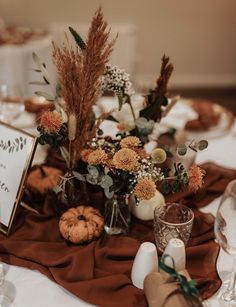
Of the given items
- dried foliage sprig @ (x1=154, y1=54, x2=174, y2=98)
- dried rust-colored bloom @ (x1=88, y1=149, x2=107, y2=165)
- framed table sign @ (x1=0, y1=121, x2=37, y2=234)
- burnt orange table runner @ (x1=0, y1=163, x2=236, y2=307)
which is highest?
dried foliage sprig @ (x1=154, y1=54, x2=174, y2=98)

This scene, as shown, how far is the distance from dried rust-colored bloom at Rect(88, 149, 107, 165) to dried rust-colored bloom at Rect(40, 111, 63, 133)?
0.11 metres

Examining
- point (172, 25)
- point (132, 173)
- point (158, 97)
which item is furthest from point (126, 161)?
point (172, 25)

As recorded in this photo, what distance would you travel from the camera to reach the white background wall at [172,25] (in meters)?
3.71

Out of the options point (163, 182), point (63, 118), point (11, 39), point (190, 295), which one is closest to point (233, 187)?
point (163, 182)

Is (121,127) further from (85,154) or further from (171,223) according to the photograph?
(171,223)

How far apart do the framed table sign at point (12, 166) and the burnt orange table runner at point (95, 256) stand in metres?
0.06

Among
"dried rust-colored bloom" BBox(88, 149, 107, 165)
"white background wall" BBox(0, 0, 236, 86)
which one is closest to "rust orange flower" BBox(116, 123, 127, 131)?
"dried rust-colored bloom" BBox(88, 149, 107, 165)

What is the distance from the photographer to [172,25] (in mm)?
3889

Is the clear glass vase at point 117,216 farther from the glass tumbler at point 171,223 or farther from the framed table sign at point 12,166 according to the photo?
the framed table sign at point 12,166

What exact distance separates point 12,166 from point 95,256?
297 mm

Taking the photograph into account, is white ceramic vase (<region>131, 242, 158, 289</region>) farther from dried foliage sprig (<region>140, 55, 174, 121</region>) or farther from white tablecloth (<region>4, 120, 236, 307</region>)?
dried foliage sprig (<region>140, 55, 174, 121</region>)

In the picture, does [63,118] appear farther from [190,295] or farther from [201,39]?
[201,39]

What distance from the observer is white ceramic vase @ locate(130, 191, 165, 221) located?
108 cm

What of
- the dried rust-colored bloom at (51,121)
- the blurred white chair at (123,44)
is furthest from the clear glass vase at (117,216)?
the blurred white chair at (123,44)
